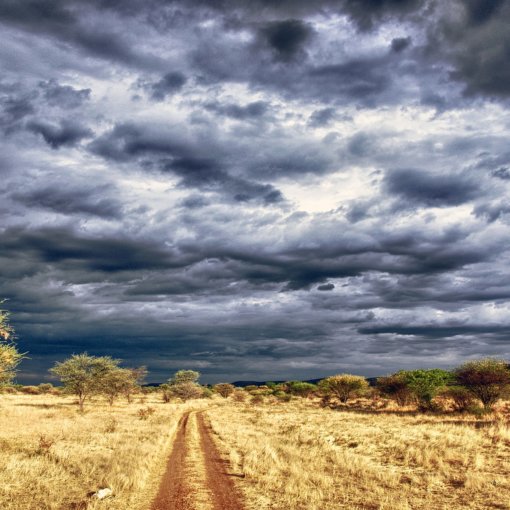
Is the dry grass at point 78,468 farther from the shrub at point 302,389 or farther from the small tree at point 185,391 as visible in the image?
the shrub at point 302,389

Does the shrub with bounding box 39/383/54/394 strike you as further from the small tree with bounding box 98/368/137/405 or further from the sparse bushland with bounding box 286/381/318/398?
the sparse bushland with bounding box 286/381/318/398

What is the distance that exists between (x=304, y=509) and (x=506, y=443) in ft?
58.7

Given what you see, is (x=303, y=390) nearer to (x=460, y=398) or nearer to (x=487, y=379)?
(x=460, y=398)

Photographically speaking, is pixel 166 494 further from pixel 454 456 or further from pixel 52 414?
pixel 52 414

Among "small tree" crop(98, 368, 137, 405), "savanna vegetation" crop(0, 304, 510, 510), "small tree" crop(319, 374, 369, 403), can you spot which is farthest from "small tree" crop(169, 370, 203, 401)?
"savanna vegetation" crop(0, 304, 510, 510)

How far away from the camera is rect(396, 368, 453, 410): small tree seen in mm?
56562

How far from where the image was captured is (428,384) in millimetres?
56938

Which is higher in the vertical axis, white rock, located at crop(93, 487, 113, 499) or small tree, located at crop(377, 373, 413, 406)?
white rock, located at crop(93, 487, 113, 499)

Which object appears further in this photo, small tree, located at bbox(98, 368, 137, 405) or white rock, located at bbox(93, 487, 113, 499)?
small tree, located at bbox(98, 368, 137, 405)

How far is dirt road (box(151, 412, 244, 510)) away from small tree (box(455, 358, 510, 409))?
36.5 m

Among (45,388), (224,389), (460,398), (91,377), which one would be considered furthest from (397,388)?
(45,388)

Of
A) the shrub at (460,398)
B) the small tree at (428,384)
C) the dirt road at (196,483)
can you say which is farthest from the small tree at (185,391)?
the dirt road at (196,483)

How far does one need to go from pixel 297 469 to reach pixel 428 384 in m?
42.3

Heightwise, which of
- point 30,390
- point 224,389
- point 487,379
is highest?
point 487,379
